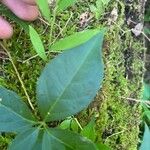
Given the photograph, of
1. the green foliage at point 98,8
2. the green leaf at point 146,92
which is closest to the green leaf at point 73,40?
the green foliage at point 98,8

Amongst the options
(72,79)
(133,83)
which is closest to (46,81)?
(72,79)

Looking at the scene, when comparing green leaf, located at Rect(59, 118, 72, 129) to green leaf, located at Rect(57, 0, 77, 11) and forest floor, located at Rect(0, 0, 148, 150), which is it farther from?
green leaf, located at Rect(57, 0, 77, 11)

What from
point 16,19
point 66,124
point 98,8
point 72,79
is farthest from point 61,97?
point 98,8

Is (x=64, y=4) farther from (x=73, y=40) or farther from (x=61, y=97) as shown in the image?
(x=61, y=97)

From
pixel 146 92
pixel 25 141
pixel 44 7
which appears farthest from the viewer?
pixel 146 92

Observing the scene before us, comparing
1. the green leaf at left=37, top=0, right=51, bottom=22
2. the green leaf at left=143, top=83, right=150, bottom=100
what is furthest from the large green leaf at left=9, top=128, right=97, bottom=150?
the green leaf at left=143, top=83, right=150, bottom=100

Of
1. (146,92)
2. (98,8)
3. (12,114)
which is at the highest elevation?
(98,8)

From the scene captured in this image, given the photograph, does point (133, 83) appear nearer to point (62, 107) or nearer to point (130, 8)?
point (130, 8)
